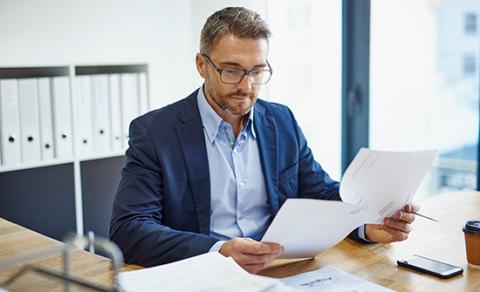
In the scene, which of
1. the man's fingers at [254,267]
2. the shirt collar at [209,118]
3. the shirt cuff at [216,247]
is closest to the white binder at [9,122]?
the shirt collar at [209,118]

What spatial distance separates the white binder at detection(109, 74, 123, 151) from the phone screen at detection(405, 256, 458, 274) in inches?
71.9

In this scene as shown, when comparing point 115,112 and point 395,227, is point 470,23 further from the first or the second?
point 395,227

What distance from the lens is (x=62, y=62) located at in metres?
2.69

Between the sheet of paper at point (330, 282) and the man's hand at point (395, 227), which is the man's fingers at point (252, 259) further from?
the man's hand at point (395, 227)

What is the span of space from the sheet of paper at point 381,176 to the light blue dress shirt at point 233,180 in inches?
16.2

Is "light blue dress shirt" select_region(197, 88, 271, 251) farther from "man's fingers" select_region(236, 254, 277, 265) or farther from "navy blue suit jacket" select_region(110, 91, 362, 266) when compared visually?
"man's fingers" select_region(236, 254, 277, 265)

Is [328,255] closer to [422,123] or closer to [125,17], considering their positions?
[125,17]

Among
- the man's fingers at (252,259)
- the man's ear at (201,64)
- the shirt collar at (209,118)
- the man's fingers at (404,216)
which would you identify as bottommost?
the man's fingers at (252,259)

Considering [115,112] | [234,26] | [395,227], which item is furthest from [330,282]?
[115,112]

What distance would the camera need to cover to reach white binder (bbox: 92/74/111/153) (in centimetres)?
282

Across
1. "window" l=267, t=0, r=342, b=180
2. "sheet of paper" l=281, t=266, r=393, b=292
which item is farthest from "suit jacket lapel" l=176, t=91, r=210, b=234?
"window" l=267, t=0, r=342, b=180

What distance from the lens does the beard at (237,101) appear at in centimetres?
177

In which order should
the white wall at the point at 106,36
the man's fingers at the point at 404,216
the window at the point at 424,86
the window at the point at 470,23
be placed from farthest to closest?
the window at the point at 424,86 < the window at the point at 470,23 < the white wall at the point at 106,36 < the man's fingers at the point at 404,216

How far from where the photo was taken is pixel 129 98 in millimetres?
2943
